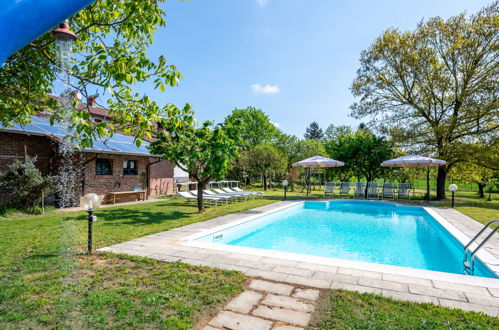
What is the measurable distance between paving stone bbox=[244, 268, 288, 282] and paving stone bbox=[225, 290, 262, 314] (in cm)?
62

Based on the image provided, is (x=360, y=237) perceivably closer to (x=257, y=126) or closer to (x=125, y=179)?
(x=125, y=179)

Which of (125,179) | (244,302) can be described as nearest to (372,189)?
(125,179)

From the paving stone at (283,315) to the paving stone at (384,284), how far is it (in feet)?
4.92

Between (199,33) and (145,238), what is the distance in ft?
26.6

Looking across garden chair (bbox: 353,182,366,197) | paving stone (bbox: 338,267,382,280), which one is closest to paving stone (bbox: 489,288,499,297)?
paving stone (bbox: 338,267,382,280)

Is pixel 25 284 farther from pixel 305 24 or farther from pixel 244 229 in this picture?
pixel 305 24

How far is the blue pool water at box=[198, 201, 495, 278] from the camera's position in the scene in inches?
296

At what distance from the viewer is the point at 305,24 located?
37.7 feet

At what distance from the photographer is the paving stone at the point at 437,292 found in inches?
155

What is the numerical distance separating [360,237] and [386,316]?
6992 millimetres

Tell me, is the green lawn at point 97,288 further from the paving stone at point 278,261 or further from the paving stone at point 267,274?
the paving stone at point 278,261

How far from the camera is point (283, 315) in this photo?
336 centimetres

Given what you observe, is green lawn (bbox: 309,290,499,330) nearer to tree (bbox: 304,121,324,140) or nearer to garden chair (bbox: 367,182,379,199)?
garden chair (bbox: 367,182,379,199)

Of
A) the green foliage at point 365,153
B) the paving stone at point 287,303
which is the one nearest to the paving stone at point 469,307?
the paving stone at point 287,303
